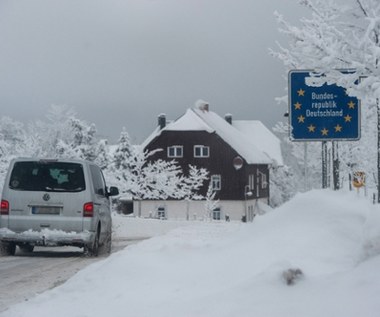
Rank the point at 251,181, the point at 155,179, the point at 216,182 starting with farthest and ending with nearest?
the point at 251,181 → the point at 216,182 → the point at 155,179

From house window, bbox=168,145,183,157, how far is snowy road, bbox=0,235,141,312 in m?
52.6

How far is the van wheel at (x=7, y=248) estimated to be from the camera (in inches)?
593

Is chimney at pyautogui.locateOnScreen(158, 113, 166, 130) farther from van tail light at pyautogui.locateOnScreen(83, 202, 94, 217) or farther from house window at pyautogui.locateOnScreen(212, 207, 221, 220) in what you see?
→ van tail light at pyautogui.locateOnScreen(83, 202, 94, 217)

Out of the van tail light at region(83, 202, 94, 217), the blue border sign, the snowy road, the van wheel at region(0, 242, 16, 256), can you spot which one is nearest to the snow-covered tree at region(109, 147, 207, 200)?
the snowy road

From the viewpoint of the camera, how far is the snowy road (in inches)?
365

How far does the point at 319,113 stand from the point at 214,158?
2277 inches

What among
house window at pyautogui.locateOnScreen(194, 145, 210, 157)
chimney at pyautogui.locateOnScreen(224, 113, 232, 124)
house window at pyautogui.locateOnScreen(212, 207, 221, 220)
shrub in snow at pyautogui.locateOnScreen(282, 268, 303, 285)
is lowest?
house window at pyautogui.locateOnScreen(212, 207, 221, 220)

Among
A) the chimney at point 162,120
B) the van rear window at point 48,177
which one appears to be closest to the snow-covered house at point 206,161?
the chimney at point 162,120

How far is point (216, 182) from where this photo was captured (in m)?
70.4

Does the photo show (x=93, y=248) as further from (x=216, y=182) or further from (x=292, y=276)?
(x=216, y=182)

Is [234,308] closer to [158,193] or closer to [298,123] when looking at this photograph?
[298,123]

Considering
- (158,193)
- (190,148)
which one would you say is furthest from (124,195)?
(190,148)

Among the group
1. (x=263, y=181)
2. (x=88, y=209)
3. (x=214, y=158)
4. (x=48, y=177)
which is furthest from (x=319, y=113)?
(x=263, y=181)

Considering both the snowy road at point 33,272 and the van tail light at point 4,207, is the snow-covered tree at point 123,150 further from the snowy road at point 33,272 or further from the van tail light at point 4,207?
the van tail light at point 4,207
